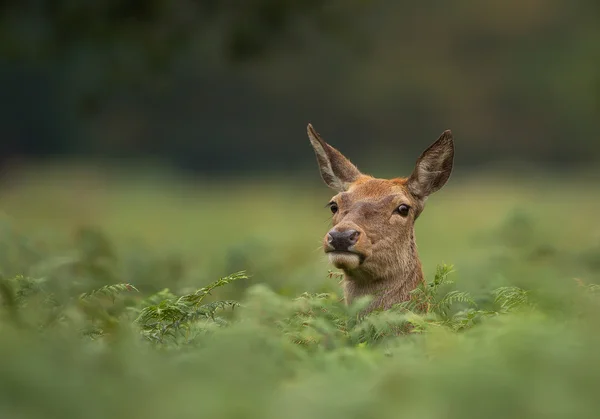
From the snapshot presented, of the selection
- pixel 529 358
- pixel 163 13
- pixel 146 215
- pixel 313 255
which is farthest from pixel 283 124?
pixel 529 358

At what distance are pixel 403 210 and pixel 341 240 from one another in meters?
0.96

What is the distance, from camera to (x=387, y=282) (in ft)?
27.0

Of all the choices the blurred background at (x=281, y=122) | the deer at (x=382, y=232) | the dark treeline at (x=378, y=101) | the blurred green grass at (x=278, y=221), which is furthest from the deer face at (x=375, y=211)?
the dark treeline at (x=378, y=101)

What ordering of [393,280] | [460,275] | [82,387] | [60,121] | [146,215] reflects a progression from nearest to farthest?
[82,387] → [393,280] → [460,275] → [146,215] → [60,121]

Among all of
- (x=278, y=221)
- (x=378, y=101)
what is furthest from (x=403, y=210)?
(x=378, y=101)

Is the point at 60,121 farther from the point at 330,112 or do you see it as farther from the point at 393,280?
the point at 393,280

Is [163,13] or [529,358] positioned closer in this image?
[529,358]

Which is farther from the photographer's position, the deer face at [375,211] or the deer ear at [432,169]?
the deer ear at [432,169]

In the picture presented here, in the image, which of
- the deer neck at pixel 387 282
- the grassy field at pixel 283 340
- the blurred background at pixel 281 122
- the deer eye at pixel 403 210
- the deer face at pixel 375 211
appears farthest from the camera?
the blurred background at pixel 281 122

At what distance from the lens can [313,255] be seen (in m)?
16.8

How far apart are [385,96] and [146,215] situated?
2684 cm

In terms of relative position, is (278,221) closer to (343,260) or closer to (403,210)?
(403,210)

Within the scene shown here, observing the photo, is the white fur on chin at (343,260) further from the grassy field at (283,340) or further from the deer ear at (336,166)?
the deer ear at (336,166)

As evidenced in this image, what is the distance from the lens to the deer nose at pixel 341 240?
768 cm
